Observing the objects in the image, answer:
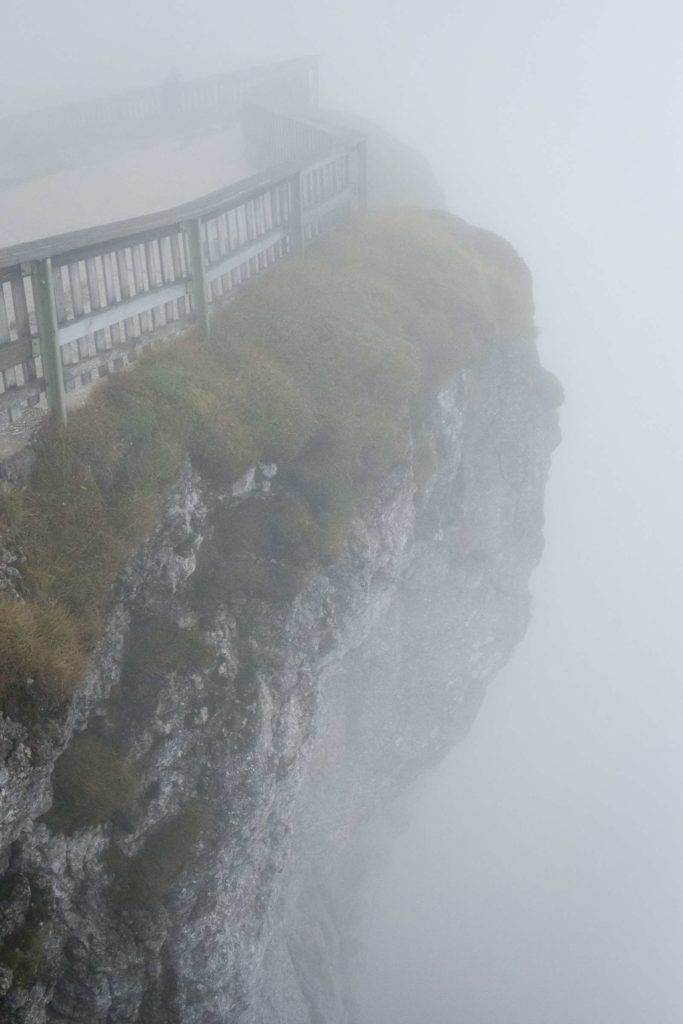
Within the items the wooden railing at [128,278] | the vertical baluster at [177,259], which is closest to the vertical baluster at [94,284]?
the wooden railing at [128,278]

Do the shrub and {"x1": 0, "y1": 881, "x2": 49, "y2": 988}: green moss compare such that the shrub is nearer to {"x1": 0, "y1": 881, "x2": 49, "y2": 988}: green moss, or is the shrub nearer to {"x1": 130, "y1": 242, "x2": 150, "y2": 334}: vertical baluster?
{"x1": 0, "y1": 881, "x2": 49, "y2": 988}: green moss

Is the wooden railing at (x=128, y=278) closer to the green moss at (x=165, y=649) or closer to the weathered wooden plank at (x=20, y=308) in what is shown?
the weathered wooden plank at (x=20, y=308)

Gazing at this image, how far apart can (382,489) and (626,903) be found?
3737 centimetres

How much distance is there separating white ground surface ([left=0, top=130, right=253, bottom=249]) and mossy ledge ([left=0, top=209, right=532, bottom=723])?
30.8 ft

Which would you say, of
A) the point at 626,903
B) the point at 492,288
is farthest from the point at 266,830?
the point at 626,903

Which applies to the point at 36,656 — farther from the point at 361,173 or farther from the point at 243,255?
the point at 361,173

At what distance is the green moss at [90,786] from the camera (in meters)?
11.3

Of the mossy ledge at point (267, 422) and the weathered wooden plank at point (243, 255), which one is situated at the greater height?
the weathered wooden plank at point (243, 255)

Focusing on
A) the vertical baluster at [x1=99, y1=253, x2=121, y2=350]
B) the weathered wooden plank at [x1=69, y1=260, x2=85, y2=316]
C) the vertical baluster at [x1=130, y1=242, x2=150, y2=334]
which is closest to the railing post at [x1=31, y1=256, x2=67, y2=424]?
the weathered wooden plank at [x1=69, y1=260, x2=85, y2=316]

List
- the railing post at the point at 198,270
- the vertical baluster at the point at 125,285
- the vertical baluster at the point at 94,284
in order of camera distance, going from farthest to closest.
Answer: the railing post at the point at 198,270
the vertical baluster at the point at 125,285
the vertical baluster at the point at 94,284

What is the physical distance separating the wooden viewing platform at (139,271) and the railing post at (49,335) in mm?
14

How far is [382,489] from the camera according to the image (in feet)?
58.5

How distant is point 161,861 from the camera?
12.4 m

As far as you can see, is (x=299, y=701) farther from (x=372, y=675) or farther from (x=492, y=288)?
(x=492, y=288)
